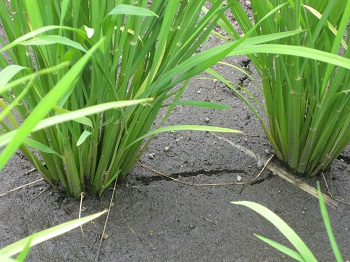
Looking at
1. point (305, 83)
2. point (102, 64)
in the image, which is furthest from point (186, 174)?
point (102, 64)

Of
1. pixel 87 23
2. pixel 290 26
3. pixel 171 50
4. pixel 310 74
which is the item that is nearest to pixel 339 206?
pixel 310 74

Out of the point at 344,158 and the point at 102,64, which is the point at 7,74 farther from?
the point at 344,158

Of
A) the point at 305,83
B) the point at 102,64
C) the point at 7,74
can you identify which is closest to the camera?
the point at 7,74

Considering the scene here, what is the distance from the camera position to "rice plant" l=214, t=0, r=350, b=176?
1.01 m

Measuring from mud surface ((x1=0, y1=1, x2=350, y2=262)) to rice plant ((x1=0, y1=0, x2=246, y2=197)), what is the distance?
10 cm

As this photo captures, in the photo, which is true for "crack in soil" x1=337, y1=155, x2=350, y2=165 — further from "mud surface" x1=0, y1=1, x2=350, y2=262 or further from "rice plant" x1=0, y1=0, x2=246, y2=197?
"rice plant" x1=0, y1=0, x2=246, y2=197

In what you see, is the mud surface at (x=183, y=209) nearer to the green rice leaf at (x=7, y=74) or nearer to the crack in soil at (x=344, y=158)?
the crack in soil at (x=344, y=158)

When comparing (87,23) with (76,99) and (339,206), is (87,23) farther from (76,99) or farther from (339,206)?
(339,206)

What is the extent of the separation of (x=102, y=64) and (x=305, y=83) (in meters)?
0.50

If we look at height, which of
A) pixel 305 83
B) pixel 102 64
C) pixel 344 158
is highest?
pixel 102 64

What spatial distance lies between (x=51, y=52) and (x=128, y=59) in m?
0.14

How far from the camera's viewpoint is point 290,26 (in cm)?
104

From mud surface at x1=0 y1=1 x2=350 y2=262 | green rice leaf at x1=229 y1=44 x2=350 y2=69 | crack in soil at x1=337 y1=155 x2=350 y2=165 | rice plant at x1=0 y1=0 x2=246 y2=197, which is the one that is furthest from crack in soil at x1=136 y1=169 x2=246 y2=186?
green rice leaf at x1=229 y1=44 x2=350 y2=69

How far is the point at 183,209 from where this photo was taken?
1.22 meters
